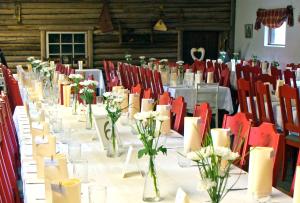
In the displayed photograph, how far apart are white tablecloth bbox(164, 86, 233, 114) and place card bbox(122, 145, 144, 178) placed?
5.06 metres

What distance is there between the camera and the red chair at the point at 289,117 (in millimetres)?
5797

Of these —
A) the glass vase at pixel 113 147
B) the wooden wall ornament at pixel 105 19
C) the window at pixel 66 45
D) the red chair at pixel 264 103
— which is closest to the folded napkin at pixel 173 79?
the red chair at pixel 264 103

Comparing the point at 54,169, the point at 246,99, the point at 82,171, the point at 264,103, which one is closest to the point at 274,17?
the point at 246,99

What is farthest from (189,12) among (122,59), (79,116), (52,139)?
(52,139)

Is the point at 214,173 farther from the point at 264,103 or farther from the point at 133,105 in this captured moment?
the point at 264,103

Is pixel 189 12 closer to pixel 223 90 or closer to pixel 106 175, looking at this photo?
pixel 223 90

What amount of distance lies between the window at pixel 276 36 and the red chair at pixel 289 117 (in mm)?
8567

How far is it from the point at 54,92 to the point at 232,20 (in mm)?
11190

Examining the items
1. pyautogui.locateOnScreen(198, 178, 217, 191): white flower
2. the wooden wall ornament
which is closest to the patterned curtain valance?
the wooden wall ornament

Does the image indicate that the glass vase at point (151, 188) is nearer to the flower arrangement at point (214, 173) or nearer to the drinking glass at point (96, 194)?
the drinking glass at point (96, 194)

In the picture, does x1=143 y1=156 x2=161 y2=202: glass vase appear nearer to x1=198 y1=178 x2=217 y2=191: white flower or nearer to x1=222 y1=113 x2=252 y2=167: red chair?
x1=198 y1=178 x2=217 y2=191: white flower

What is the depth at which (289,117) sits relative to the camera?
5996 millimetres

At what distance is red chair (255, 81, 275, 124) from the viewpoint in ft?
20.7

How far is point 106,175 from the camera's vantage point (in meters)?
3.28
